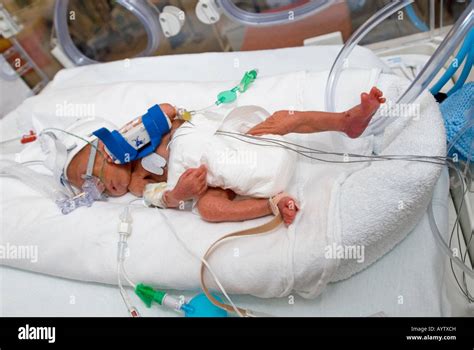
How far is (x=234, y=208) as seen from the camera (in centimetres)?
125

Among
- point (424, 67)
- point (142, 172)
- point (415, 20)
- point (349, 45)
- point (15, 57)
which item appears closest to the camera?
point (424, 67)

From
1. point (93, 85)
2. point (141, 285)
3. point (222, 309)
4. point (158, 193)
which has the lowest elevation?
point (222, 309)

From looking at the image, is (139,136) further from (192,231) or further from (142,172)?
(192,231)

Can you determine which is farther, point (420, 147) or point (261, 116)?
point (261, 116)

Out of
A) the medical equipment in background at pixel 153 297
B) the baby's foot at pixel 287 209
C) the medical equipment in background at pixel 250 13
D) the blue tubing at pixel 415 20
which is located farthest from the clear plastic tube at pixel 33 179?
the blue tubing at pixel 415 20

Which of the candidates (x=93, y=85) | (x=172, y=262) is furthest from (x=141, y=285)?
(x=93, y=85)

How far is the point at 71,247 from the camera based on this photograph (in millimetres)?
1328

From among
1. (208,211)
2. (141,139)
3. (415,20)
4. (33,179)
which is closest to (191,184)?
(208,211)

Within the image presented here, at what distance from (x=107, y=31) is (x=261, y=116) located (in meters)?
0.92

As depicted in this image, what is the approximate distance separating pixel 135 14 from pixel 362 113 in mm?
1070

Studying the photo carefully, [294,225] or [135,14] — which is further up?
[135,14]

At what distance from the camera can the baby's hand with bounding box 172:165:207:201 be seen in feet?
4.11
